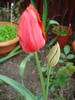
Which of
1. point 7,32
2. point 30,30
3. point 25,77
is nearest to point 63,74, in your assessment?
point 25,77

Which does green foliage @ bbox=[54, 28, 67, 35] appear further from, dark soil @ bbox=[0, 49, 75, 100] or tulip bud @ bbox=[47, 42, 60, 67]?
tulip bud @ bbox=[47, 42, 60, 67]

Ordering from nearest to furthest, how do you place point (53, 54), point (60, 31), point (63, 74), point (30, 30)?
1. point (30, 30)
2. point (53, 54)
3. point (63, 74)
4. point (60, 31)

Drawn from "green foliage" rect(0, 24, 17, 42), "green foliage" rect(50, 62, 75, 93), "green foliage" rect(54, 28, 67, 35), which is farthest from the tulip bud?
"green foliage" rect(54, 28, 67, 35)

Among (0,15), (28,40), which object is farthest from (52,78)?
(0,15)

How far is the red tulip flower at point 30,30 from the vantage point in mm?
633

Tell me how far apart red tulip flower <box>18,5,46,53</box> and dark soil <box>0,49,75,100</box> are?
0.96 metres

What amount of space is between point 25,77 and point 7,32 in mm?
487

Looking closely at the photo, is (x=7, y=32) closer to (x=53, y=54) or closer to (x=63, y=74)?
(x=63, y=74)

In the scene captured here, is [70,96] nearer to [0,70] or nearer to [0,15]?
[0,70]

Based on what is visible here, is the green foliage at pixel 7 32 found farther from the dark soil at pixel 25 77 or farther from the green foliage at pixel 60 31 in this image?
the green foliage at pixel 60 31

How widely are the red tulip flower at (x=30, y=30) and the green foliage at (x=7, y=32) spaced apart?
1.21m

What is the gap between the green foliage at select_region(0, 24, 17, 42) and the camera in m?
1.92

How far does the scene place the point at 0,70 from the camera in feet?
6.04

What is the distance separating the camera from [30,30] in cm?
66
